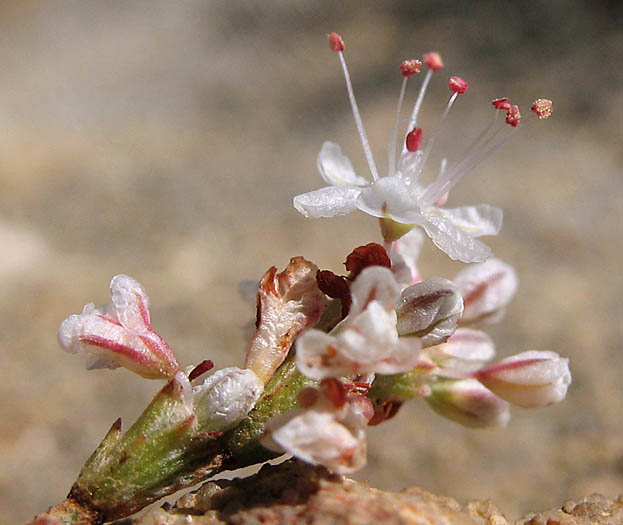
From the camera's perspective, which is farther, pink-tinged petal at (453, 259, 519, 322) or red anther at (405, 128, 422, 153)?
pink-tinged petal at (453, 259, 519, 322)

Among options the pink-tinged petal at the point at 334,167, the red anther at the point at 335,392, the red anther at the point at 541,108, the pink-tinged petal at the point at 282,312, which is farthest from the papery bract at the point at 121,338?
the red anther at the point at 541,108

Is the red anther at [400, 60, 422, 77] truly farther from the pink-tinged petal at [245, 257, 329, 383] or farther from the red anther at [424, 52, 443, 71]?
the pink-tinged petal at [245, 257, 329, 383]

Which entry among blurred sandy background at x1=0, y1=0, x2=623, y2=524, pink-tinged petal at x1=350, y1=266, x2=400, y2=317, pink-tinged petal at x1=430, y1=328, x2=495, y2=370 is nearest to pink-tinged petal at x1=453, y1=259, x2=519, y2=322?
pink-tinged petal at x1=430, y1=328, x2=495, y2=370

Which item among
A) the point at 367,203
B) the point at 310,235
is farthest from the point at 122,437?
the point at 310,235

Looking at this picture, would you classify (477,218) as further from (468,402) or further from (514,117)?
(468,402)

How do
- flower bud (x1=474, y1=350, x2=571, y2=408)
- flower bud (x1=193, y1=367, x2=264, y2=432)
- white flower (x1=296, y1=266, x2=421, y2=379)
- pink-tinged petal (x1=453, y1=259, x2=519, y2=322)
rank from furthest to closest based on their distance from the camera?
pink-tinged petal (x1=453, y1=259, x2=519, y2=322), flower bud (x1=474, y1=350, x2=571, y2=408), flower bud (x1=193, y1=367, x2=264, y2=432), white flower (x1=296, y1=266, x2=421, y2=379)

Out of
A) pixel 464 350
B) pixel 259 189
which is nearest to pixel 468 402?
pixel 464 350

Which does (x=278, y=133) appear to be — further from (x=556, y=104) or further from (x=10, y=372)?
(x=10, y=372)
